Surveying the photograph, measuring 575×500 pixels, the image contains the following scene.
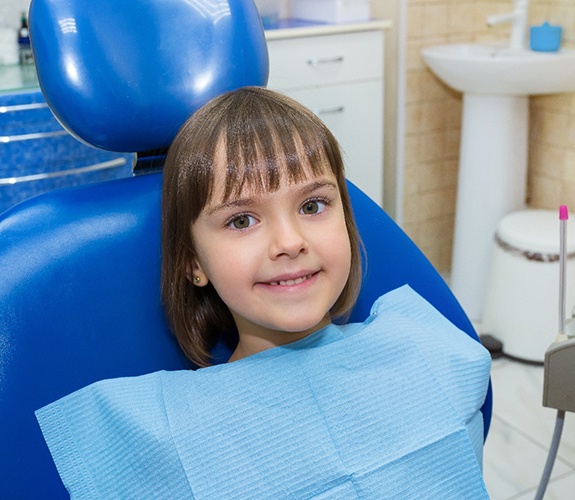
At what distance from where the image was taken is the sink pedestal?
9.28 feet

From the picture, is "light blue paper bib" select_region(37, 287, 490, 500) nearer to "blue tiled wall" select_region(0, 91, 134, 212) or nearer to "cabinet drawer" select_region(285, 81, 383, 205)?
"blue tiled wall" select_region(0, 91, 134, 212)

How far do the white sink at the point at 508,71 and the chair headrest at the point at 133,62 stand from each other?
66.6 inches

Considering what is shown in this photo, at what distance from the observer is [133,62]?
1.04m

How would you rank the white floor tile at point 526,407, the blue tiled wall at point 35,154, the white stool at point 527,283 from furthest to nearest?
the white stool at point 527,283 → the blue tiled wall at point 35,154 → the white floor tile at point 526,407

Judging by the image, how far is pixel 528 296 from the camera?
258cm

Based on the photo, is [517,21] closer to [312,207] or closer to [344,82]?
[344,82]

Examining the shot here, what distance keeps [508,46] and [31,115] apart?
1.77m

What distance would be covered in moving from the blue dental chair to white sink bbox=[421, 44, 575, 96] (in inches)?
65.7

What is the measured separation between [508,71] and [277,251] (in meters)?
1.90

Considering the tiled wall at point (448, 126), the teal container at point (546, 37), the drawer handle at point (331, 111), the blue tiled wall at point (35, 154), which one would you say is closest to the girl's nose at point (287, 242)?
the blue tiled wall at point (35, 154)

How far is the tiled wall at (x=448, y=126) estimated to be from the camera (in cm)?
298

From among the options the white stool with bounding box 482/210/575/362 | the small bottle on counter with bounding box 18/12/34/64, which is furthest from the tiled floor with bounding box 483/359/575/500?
the small bottle on counter with bounding box 18/12/34/64

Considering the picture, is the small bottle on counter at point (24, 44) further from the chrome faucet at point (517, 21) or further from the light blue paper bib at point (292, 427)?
the light blue paper bib at point (292, 427)

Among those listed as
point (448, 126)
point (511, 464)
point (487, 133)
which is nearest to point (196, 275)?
point (511, 464)
